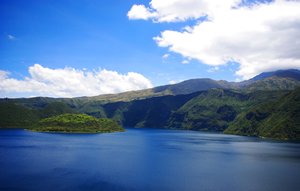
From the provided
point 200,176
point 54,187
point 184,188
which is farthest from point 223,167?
point 54,187

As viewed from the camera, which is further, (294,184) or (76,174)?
(76,174)

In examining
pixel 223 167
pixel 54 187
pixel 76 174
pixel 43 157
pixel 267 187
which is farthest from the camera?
pixel 43 157

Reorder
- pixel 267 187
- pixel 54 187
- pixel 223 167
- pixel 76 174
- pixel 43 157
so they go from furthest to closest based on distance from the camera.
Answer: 1. pixel 43 157
2. pixel 223 167
3. pixel 76 174
4. pixel 267 187
5. pixel 54 187

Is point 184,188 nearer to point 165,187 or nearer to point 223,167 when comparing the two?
point 165,187

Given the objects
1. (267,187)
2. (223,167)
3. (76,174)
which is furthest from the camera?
(223,167)

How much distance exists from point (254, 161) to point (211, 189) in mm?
77680

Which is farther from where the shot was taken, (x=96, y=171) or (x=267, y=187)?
(x=96, y=171)

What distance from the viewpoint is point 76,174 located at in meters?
126

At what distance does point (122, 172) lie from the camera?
133750mm

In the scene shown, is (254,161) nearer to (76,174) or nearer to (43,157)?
(76,174)

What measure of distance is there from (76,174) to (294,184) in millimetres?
81478

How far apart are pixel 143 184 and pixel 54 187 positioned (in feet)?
98.0

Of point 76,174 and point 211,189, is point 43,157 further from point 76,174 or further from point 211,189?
point 211,189

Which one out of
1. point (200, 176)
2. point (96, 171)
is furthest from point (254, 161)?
point (96, 171)
